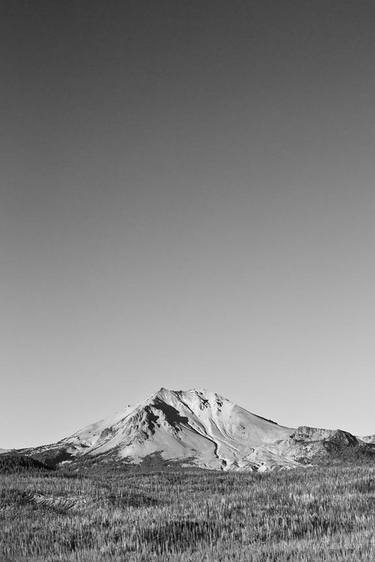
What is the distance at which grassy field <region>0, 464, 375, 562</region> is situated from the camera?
383 inches

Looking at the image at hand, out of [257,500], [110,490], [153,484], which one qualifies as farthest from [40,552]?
[153,484]

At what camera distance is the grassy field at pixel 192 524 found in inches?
383

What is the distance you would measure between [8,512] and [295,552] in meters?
9.62

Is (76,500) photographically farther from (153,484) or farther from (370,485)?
(370,485)

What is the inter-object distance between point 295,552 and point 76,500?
9.97 m

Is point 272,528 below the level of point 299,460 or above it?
above

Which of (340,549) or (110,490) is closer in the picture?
(340,549)

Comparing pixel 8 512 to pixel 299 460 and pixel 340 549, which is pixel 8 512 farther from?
pixel 299 460

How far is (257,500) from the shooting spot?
16094 mm

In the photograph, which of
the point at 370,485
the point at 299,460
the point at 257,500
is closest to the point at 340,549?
the point at 257,500

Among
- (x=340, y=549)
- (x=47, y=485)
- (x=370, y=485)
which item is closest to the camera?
(x=340, y=549)

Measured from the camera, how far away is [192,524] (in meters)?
12.8

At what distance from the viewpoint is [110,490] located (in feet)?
63.1

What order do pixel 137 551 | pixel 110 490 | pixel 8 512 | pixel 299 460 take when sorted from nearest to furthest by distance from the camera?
pixel 137 551, pixel 8 512, pixel 110 490, pixel 299 460
